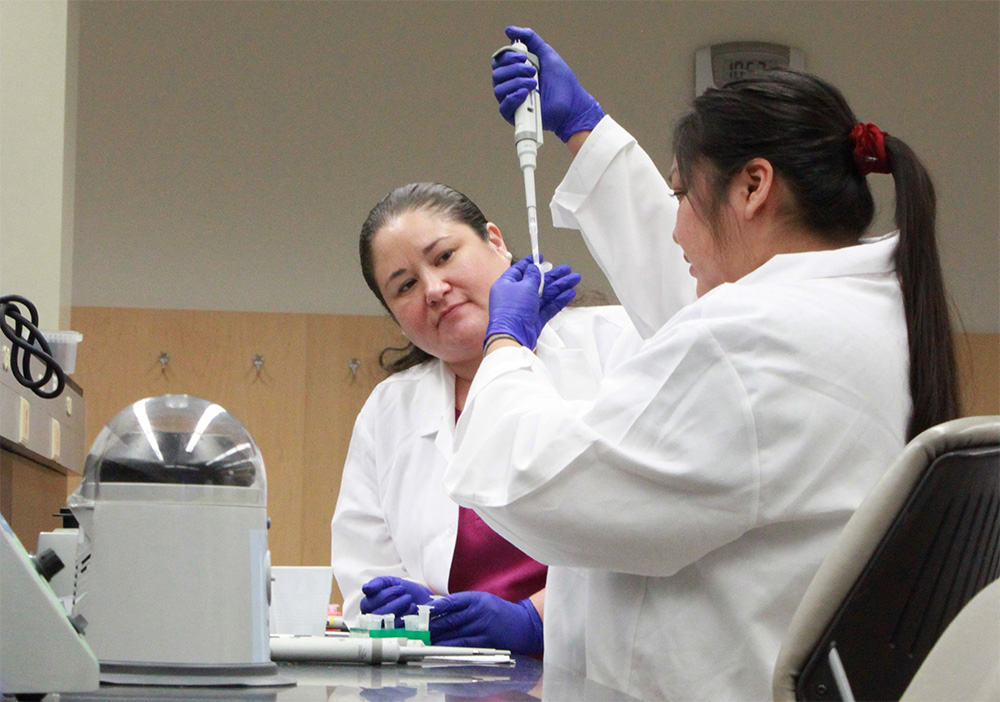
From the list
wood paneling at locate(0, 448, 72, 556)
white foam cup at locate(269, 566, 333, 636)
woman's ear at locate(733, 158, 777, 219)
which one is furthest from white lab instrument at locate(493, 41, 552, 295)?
wood paneling at locate(0, 448, 72, 556)

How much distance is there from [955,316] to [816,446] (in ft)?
1.10

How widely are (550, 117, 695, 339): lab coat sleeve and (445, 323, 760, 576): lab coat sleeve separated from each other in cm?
61

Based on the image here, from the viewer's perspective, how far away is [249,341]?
12.1 ft

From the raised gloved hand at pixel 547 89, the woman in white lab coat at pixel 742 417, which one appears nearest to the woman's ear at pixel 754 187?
the woman in white lab coat at pixel 742 417

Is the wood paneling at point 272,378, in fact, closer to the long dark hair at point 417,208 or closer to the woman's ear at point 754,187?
the long dark hair at point 417,208

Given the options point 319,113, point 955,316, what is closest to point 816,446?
point 955,316

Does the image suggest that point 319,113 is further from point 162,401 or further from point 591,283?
point 162,401

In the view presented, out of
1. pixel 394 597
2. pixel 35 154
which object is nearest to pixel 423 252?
pixel 394 597

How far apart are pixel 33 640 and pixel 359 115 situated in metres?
3.43

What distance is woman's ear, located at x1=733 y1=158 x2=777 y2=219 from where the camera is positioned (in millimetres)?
1151

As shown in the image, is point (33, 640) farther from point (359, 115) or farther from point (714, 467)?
point (359, 115)

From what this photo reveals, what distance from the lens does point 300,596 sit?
1.43 metres

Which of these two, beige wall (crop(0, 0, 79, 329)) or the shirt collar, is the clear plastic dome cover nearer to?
the shirt collar

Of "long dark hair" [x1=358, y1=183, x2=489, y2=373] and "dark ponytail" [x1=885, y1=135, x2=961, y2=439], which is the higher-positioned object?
"long dark hair" [x1=358, y1=183, x2=489, y2=373]
